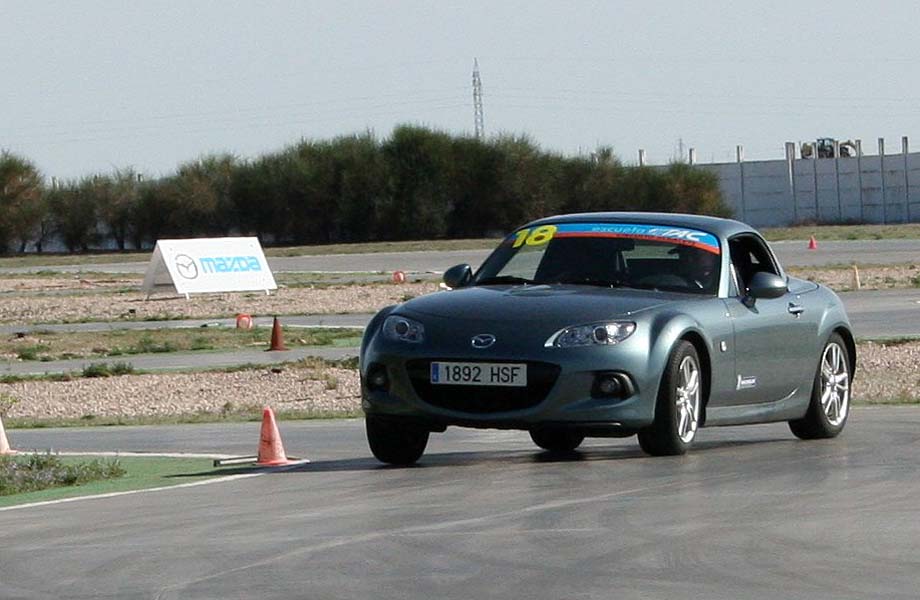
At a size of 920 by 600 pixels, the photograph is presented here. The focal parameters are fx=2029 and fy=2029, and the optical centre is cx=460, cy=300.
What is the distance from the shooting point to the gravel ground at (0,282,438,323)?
36.0m

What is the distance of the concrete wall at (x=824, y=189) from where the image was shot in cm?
8462

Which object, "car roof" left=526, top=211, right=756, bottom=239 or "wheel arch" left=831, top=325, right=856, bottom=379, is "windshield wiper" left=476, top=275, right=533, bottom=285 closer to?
"car roof" left=526, top=211, right=756, bottom=239

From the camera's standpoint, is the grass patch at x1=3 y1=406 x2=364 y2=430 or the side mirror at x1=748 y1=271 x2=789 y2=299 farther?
the grass patch at x1=3 y1=406 x2=364 y2=430

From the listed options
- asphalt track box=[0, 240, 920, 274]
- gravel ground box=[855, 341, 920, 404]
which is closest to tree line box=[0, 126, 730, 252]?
asphalt track box=[0, 240, 920, 274]

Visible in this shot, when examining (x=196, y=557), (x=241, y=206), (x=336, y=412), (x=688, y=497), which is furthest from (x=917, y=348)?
(x=241, y=206)

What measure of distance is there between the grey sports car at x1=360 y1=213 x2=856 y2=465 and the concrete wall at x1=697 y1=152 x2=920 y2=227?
7283 centimetres

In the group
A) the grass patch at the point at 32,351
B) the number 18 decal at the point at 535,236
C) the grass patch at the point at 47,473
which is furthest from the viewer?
the grass patch at the point at 32,351

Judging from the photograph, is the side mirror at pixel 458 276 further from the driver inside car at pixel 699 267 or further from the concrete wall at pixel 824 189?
the concrete wall at pixel 824 189

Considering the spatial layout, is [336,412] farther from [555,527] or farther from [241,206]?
[241,206]

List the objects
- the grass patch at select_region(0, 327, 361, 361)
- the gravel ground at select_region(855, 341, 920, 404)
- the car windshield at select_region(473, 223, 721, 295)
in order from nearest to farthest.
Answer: the car windshield at select_region(473, 223, 721, 295)
the gravel ground at select_region(855, 341, 920, 404)
the grass patch at select_region(0, 327, 361, 361)

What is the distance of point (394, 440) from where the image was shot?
11805 mm

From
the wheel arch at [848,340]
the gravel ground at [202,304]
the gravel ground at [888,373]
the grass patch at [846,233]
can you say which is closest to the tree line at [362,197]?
the grass patch at [846,233]

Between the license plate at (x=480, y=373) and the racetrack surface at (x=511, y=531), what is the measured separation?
1.68 feet

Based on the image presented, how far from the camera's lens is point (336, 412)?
683 inches
